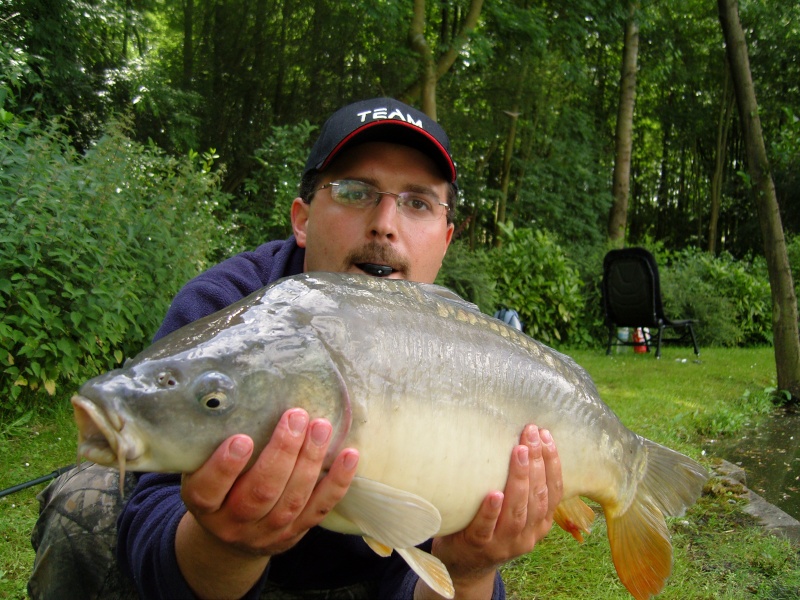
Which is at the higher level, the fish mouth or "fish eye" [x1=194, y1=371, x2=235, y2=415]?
"fish eye" [x1=194, y1=371, x2=235, y2=415]

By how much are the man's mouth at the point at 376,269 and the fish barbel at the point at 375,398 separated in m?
0.41

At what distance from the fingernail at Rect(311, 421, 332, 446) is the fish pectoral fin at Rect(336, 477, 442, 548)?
0.10m

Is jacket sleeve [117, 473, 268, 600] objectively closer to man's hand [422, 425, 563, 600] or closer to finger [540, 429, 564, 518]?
man's hand [422, 425, 563, 600]

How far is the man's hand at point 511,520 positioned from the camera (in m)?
1.23

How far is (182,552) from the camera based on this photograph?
122cm

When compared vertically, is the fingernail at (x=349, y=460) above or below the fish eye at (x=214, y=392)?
below

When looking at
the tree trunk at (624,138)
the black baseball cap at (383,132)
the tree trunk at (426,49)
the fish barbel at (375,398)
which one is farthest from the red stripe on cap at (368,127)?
the tree trunk at (624,138)

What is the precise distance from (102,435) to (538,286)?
8.20 metres

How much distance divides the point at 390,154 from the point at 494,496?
1.00 meters

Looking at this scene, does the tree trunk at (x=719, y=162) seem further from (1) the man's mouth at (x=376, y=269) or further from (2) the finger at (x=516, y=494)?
(2) the finger at (x=516, y=494)

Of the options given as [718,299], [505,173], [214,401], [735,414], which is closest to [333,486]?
[214,401]

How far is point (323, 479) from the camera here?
1.05 metres

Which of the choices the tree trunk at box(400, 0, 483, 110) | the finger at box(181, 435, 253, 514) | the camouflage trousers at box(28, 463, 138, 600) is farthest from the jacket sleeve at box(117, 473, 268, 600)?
the tree trunk at box(400, 0, 483, 110)

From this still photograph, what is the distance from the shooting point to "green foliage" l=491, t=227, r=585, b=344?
859cm
